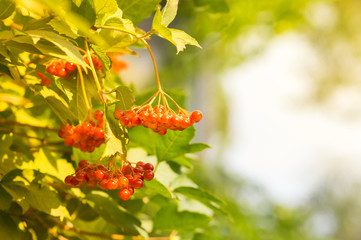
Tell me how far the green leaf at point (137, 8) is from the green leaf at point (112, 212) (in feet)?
0.45

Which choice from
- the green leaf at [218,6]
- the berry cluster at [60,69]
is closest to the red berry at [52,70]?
the berry cluster at [60,69]

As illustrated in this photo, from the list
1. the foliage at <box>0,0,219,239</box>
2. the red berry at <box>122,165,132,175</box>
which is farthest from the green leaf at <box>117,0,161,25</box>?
the red berry at <box>122,165,132,175</box>

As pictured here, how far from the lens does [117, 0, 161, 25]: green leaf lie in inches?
12.2

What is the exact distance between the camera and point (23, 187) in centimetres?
27

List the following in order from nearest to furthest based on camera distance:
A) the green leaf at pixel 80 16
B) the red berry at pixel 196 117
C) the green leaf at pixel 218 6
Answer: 1. the green leaf at pixel 80 16
2. the red berry at pixel 196 117
3. the green leaf at pixel 218 6

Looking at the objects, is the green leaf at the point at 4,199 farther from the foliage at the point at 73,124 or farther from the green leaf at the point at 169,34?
the green leaf at the point at 169,34

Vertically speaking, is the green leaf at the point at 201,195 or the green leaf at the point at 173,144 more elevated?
the green leaf at the point at 173,144

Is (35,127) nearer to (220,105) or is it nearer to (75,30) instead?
(75,30)

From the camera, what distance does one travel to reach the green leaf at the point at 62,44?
215 mm

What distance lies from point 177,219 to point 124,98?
16cm

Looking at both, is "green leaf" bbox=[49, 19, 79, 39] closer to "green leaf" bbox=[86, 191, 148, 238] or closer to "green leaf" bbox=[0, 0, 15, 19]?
"green leaf" bbox=[0, 0, 15, 19]

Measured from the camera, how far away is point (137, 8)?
1.03ft

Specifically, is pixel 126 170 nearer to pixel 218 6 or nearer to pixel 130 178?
pixel 130 178

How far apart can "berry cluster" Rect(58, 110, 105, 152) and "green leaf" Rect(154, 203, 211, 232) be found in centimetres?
13
